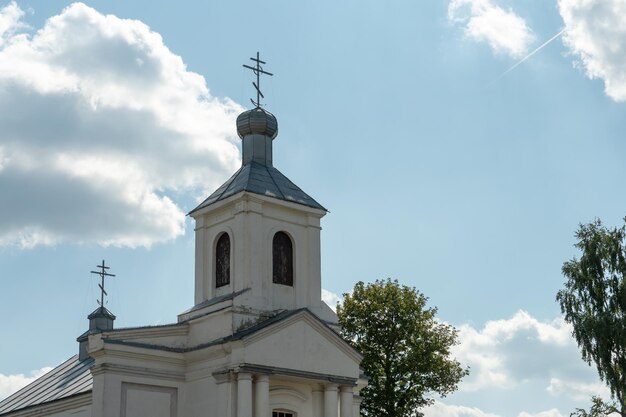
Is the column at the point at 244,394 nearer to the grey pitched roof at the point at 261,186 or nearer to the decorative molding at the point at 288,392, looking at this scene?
the decorative molding at the point at 288,392

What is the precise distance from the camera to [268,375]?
22.9 m

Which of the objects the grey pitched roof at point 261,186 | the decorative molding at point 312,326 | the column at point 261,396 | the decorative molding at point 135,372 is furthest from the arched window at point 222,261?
the column at point 261,396

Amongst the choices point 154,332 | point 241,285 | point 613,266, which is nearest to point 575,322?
point 613,266

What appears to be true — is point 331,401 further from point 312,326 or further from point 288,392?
point 312,326

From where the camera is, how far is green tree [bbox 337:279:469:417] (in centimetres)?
3556

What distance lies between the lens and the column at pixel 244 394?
22188 mm

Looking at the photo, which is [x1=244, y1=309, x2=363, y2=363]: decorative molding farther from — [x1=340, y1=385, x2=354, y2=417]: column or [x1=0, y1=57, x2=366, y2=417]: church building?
[x1=340, y1=385, x2=354, y2=417]: column

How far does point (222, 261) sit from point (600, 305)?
1297cm

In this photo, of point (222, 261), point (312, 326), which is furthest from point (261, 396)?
point (222, 261)

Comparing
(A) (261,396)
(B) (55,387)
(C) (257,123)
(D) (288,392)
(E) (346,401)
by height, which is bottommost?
(A) (261,396)

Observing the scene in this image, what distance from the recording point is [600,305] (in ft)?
101

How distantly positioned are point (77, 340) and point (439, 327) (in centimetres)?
1419

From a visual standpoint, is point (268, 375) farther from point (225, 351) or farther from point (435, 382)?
point (435, 382)

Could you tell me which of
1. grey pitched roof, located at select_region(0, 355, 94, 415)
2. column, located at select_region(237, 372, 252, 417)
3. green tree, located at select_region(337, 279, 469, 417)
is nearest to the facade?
column, located at select_region(237, 372, 252, 417)
